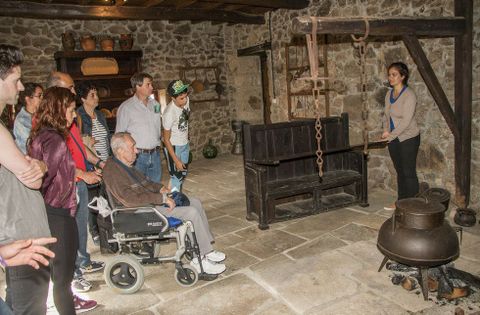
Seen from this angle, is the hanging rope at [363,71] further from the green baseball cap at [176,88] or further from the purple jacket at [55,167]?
the purple jacket at [55,167]

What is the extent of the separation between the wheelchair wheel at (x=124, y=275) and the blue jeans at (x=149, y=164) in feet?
4.06

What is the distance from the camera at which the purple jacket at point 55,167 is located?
208cm

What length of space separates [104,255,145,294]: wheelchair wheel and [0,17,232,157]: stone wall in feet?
16.4

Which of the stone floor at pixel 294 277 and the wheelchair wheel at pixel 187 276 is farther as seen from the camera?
the wheelchair wheel at pixel 187 276

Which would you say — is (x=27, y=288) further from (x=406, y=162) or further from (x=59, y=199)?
(x=406, y=162)

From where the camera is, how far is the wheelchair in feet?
9.40

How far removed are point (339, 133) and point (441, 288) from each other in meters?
2.59

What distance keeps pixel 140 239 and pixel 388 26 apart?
260 cm

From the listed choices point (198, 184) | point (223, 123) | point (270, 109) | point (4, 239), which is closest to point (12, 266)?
point (4, 239)

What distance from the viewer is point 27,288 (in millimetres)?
1721

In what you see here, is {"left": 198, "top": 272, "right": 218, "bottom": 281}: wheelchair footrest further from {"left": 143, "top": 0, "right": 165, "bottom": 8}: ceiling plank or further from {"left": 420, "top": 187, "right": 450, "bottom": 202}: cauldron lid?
{"left": 143, "top": 0, "right": 165, "bottom": 8}: ceiling plank

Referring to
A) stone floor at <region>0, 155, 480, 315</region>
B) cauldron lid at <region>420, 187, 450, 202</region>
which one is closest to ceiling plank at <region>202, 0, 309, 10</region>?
stone floor at <region>0, 155, 480, 315</region>

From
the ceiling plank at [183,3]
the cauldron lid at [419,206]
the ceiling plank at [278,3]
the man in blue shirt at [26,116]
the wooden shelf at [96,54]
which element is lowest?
the cauldron lid at [419,206]

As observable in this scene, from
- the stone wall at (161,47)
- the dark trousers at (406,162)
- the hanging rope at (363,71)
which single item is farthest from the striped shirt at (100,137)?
the stone wall at (161,47)
